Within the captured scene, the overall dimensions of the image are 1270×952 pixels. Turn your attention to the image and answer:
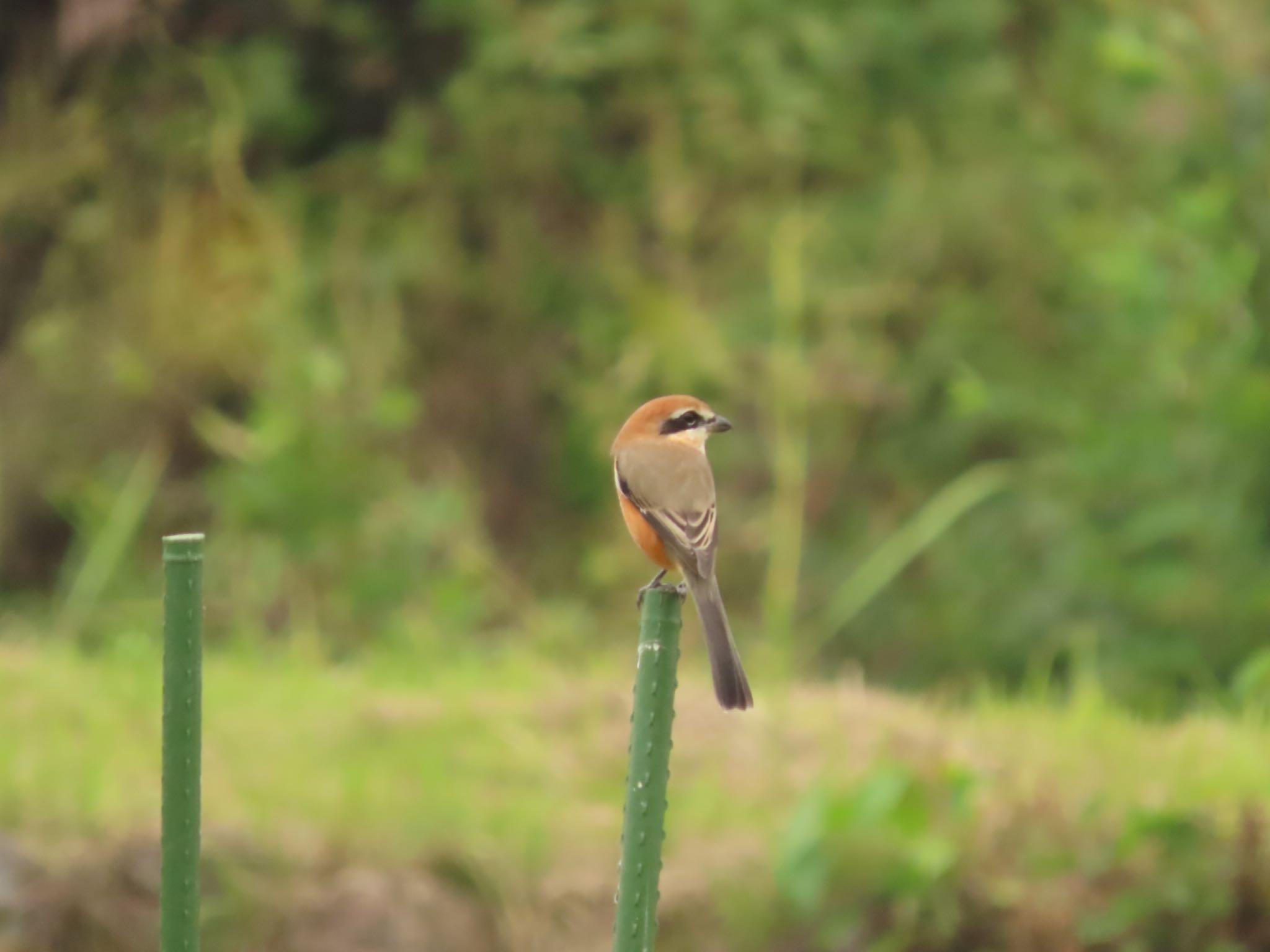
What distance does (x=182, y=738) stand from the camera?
6.77ft

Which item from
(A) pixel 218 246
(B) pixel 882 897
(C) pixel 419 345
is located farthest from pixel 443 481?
(B) pixel 882 897

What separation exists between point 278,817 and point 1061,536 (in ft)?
9.24

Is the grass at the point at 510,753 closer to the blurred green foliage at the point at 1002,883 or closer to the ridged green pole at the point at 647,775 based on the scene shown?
the blurred green foliage at the point at 1002,883

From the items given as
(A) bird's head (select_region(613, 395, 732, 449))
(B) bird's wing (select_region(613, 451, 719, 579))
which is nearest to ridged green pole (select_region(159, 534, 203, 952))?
(B) bird's wing (select_region(613, 451, 719, 579))

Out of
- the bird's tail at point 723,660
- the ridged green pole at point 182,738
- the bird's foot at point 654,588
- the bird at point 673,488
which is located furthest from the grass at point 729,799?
the ridged green pole at point 182,738

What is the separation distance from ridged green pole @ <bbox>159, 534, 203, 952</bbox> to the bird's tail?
791 millimetres

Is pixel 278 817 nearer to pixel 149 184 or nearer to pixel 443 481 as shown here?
pixel 443 481

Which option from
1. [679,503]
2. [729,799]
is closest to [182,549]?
[679,503]

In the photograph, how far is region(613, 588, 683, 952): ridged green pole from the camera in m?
2.13

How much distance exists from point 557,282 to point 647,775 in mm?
5755

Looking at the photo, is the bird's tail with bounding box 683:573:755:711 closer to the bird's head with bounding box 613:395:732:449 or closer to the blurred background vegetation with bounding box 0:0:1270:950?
the bird's head with bounding box 613:395:732:449

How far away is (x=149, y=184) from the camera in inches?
308

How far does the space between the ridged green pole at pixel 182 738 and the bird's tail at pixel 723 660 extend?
791 mm

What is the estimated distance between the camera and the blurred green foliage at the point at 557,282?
6.83 metres
